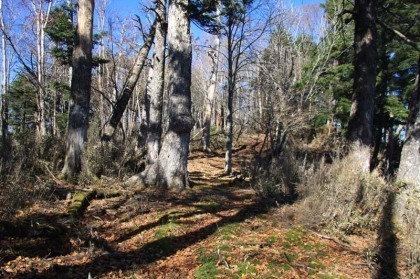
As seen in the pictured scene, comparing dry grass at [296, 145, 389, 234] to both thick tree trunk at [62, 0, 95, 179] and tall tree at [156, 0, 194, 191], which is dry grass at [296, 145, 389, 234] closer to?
tall tree at [156, 0, 194, 191]

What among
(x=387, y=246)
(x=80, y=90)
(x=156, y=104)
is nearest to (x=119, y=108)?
(x=156, y=104)

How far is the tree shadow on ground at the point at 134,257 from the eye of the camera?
3.33 metres

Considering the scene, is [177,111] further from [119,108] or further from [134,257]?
[119,108]

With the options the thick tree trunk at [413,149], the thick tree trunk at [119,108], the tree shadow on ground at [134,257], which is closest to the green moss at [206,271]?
the tree shadow on ground at [134,257]

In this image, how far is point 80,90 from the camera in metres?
7.12

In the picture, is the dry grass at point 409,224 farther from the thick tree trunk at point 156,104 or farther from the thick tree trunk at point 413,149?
the thick tree trunk at point 156,104

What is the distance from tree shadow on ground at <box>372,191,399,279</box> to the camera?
4.14 metres

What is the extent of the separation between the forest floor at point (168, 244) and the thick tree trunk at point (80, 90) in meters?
1.45

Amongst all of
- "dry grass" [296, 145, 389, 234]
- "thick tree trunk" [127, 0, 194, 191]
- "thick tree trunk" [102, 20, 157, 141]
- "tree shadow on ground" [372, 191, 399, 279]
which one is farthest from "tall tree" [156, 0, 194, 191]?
"tree shadow on ground" [372, 191, 399, 279]

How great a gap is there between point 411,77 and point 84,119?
14.6 m

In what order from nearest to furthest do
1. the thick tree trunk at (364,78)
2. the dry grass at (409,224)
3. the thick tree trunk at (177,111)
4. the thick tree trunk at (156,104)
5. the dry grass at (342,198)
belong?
the dry grass at (409,224) → the dry grass at (342,198) → the thick tree trunk at (177,111) → the thick tree trunk at (364,78) → the thick tree trunk at (156,104)

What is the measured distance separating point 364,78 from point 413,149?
2.09 meters

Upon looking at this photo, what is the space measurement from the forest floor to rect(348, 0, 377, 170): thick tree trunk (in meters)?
2.52

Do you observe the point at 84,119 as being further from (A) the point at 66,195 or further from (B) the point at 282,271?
(B) the point at 282,271
